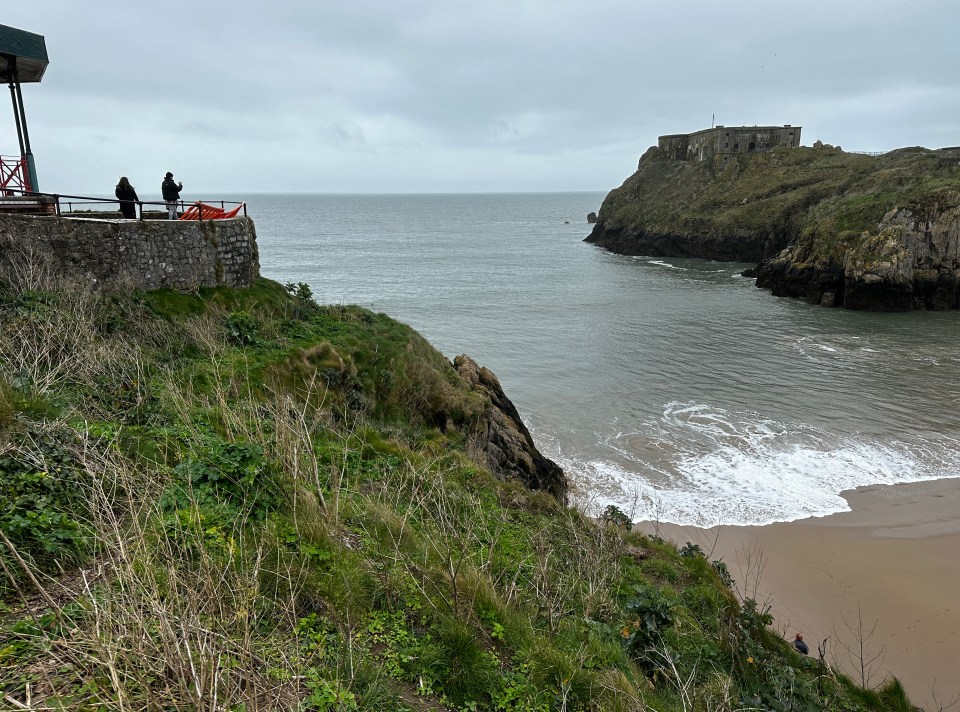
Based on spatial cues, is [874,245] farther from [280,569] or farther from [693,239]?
[280,569]

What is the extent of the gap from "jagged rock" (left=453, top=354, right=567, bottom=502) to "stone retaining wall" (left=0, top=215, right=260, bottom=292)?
314 inches

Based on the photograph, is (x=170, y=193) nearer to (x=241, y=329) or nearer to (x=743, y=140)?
(x=241, y=329)

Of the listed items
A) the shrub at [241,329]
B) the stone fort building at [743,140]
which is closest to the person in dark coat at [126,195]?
the shrub at [241,329]


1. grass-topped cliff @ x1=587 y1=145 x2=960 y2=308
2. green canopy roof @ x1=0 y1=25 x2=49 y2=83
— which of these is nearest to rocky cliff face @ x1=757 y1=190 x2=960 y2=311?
grass-topped cliff @ x1=587 y1=145 x2=960 y2=308

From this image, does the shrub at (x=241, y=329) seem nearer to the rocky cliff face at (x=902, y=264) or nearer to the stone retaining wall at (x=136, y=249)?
the stone retaining wall at (x=136, y=249)

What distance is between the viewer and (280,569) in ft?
15.7

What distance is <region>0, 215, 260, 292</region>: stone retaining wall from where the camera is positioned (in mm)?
12594

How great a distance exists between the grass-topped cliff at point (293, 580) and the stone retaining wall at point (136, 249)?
95.6 inches

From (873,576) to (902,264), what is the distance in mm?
39304

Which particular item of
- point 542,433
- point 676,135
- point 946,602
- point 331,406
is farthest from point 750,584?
point 676,135

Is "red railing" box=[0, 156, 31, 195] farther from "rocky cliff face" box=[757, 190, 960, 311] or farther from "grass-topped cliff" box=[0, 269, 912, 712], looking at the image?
"rocky cliff face" box=[757, 190, 960, 311]

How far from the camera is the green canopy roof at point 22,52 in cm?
1273

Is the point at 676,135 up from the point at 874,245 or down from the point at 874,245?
up

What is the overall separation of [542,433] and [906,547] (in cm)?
1096
